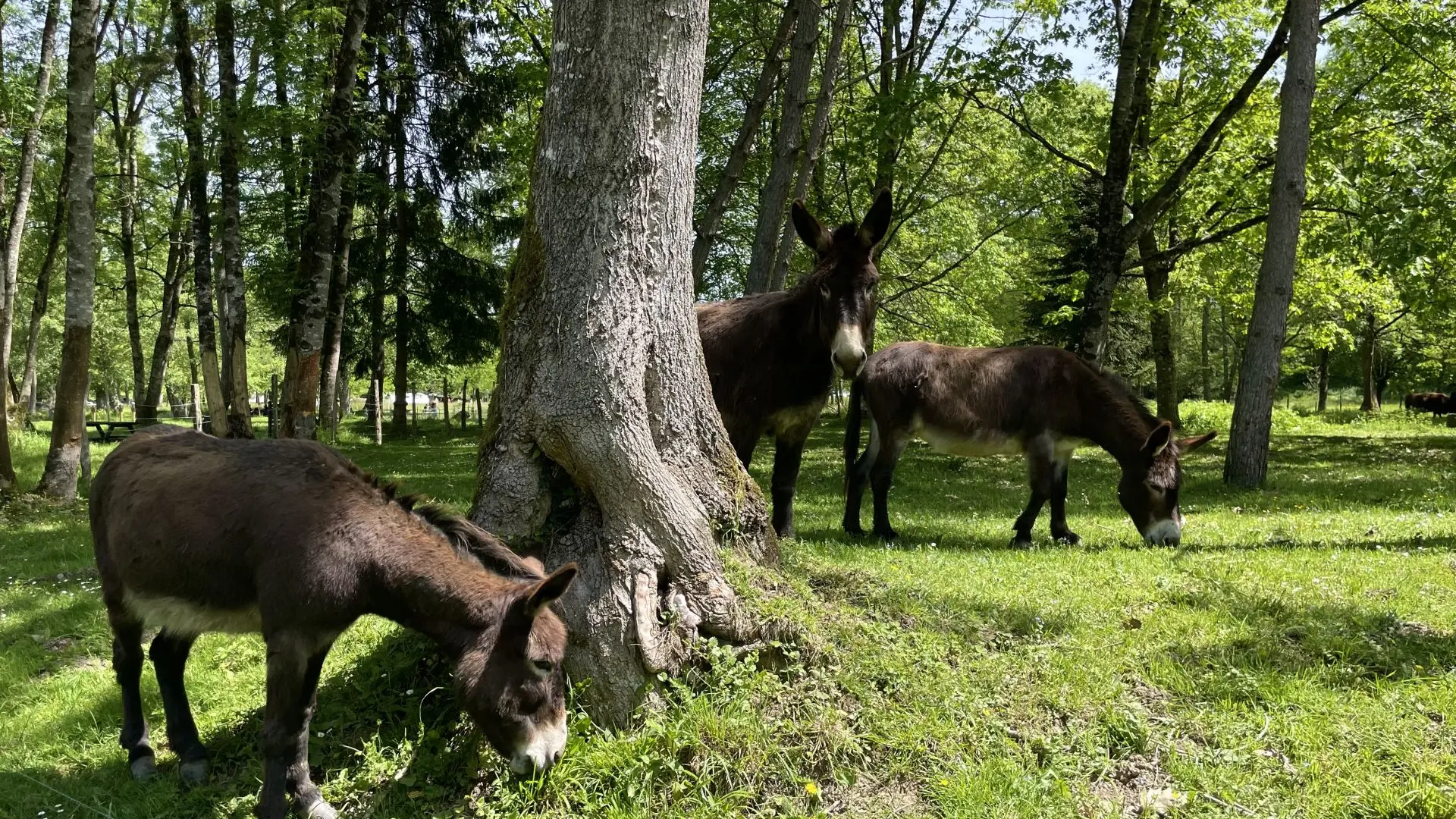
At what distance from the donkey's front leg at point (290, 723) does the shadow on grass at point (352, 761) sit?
0.20m

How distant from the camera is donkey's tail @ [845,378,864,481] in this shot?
947 centimetres

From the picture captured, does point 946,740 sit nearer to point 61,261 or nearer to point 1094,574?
point 1094,574

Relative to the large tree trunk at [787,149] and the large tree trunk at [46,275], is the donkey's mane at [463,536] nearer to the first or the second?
the large tree trunk at [787,149]

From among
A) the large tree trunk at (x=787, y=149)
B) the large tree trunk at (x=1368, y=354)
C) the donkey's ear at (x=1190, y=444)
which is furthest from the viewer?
the large tree trunk at (x=1368, y=354)

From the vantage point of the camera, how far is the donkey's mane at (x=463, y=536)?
13.7 feet

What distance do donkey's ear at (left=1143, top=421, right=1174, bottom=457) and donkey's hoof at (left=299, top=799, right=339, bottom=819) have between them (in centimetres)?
810

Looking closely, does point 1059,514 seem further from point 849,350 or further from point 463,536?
point 463,536

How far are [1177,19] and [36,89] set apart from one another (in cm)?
2536

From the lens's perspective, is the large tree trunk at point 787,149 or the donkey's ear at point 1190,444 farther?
the large tree trunk at point 787,149

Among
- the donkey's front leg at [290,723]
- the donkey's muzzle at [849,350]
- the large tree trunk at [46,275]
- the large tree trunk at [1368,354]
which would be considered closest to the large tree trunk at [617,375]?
the donkey's front leg at [290,723]

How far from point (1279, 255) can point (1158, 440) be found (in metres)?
5.80

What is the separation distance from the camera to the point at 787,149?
1185 cm

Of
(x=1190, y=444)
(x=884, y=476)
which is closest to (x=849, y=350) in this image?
(x=884, y=476)

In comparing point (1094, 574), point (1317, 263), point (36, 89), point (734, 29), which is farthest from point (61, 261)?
point (1317, 263)
